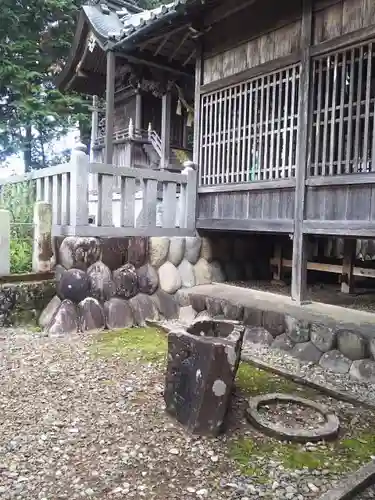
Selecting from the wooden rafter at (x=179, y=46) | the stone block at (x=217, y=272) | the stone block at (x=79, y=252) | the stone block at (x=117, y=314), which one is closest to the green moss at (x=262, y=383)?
the stone block at (x=117, y=314)

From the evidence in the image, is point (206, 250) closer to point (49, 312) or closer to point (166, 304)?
point (166, 304)

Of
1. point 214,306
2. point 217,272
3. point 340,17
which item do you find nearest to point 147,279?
point 214,306

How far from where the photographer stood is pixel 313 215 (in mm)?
5059

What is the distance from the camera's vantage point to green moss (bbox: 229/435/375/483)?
258 cm

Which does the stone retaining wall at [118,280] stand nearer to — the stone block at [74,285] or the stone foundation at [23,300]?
the stone block at [74,285]

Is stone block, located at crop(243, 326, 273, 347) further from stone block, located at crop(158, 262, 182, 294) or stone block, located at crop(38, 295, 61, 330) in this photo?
stone block, located at crop(38, 295, 61, 330)

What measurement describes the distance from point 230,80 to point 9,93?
38.0ft

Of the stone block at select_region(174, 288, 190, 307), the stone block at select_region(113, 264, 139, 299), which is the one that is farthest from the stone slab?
the stone block at select_region(113, 264, 139, 299)

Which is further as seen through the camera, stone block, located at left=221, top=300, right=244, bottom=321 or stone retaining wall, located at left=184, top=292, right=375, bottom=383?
stone block, located at left=221, top=300, right=244, bottom=321

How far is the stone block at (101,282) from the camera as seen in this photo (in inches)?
218

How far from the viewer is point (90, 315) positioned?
5426 mm

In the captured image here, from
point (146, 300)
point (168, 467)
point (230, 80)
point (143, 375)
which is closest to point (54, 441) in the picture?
point (168, 467)

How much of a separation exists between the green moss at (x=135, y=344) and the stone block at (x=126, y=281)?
1.72 feet

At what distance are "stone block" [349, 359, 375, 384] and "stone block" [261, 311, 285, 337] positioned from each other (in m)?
0.89
